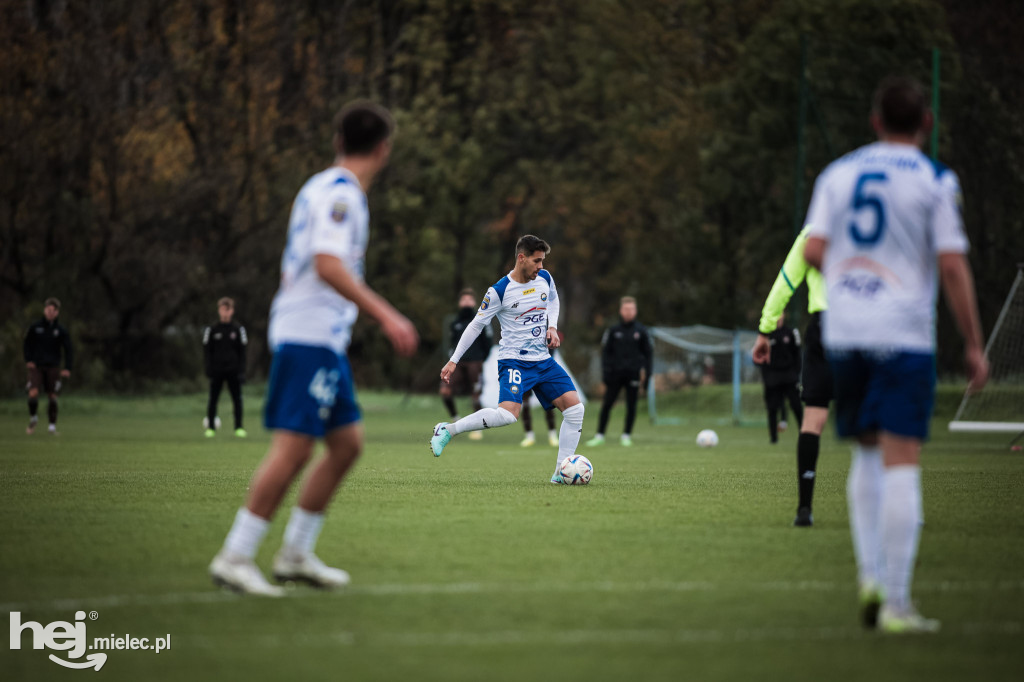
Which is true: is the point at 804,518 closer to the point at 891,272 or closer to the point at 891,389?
the point at 891,389

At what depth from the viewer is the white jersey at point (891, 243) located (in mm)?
5562

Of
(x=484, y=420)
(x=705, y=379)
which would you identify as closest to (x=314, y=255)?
(x=484, y=420)

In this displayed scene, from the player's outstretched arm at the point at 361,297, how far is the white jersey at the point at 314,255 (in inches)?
2.7

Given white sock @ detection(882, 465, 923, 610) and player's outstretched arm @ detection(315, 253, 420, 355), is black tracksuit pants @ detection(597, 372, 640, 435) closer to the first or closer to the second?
player's outstretched arm @ detection(315, 253, 420, 355)

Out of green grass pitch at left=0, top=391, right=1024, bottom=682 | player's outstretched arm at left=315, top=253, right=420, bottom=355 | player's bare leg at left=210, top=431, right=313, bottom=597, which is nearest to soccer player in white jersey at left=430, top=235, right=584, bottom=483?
green grass pitch at left=0, top=391, right=1024, bottom=682

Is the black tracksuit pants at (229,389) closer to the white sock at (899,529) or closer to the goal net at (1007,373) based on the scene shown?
the goal net at (1007,373)

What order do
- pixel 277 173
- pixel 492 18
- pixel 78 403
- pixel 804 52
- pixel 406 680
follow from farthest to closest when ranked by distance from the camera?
pixel 492 18
pixel 277 173
pixel 78 403
pixel 804 52
pixel 406 680

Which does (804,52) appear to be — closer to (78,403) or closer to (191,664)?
(78,403)

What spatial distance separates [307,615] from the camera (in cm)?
558

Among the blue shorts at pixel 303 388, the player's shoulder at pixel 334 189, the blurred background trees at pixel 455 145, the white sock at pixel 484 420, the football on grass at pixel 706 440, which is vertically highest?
the blurred background trees at pixel 455 145

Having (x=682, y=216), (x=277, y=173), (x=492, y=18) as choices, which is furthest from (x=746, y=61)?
(x=277, y=173)

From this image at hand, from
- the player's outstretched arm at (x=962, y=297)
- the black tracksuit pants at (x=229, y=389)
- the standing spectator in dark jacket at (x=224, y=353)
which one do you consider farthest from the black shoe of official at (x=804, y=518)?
the black tracksuit pants at (x=229, y=389)

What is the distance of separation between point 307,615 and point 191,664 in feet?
2.84

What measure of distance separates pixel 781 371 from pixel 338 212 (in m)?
16.0
